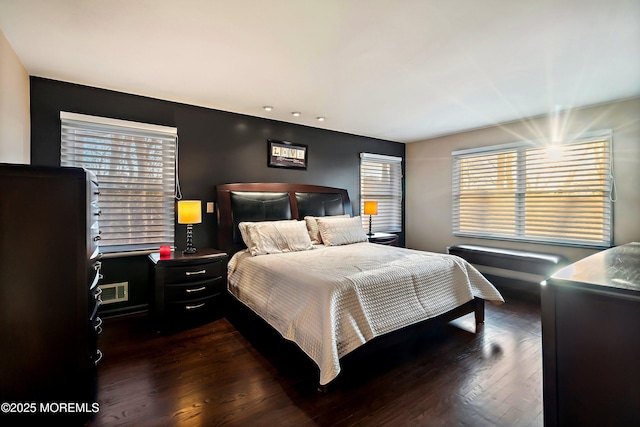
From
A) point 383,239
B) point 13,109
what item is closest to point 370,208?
point 383,239

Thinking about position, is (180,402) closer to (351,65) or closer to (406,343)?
(406,343)

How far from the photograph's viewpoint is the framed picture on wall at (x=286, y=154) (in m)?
4.20

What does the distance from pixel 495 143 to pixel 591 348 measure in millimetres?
4030

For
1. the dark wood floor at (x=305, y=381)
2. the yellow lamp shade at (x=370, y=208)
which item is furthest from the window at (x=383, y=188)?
the dark wood floor at (x=305, y=381)

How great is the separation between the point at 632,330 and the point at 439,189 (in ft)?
14.5

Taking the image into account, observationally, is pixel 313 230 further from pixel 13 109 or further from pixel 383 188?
pixel 13 109

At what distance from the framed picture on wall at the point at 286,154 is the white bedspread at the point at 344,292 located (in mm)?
1544

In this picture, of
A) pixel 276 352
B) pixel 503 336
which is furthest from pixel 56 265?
pixel 503 336

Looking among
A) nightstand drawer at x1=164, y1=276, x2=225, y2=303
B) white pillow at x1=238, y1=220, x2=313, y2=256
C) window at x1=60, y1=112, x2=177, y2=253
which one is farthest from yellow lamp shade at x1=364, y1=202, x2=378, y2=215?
window at x1=60, y1=112, x2=177, y2=253

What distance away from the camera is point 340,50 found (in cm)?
232

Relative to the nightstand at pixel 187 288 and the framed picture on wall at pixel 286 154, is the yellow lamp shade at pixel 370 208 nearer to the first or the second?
the framed picture on wall at pixel 286 154

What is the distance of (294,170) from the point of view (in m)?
4.46

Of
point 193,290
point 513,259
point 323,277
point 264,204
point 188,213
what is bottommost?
point 193,290

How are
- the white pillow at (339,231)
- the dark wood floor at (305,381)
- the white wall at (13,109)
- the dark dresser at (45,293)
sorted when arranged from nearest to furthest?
the dark dresser at (45,293) < the dark wood floor at (305,381) < the white wall at (13,109) < the white pillow at (339,231)
